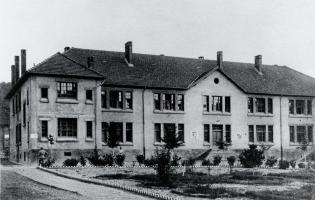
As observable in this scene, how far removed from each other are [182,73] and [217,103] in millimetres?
4366

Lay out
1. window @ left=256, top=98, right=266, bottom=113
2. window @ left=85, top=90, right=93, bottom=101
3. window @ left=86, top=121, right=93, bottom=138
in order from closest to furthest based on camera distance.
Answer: window @ left=86, top=121, right=93, bottom=138, window @ left=85, top=90, right=93, bottom=101, window @ left=256, top=98, right=266, bottom=113

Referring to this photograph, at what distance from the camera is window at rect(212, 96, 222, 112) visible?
155 ft

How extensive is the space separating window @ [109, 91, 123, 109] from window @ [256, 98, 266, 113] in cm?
1433

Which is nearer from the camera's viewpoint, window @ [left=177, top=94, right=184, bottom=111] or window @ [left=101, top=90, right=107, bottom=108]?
window @ [left=101, top=90, right=107, bottom=108]

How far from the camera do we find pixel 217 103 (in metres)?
47.6

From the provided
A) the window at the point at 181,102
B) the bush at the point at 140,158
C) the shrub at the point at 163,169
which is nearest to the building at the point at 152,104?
the window at the point at 181,102

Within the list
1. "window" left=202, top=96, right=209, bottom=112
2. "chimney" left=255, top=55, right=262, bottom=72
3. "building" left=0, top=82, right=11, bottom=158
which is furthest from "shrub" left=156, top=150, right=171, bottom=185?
"building" left=0, top=82, right=11, bottom=158

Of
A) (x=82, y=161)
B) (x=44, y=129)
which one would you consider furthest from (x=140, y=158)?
(x=44, y=129)

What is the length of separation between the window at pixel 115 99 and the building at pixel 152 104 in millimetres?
86

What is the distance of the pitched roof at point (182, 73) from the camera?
1754 inches

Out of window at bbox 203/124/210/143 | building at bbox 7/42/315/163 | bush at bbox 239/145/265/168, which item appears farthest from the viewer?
window at bbox 203/124/210/143

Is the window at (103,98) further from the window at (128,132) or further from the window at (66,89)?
the window at (66,89)

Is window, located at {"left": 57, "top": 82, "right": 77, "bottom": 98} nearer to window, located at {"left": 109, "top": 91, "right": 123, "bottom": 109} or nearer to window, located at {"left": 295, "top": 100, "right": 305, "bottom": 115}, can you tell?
window, located at {"left": 109, "top": 91, "right": 123, "bottom": 109}

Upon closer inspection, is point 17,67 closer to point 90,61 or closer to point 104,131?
point 90,61
